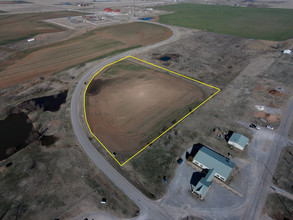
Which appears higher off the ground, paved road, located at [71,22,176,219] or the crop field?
the crop field

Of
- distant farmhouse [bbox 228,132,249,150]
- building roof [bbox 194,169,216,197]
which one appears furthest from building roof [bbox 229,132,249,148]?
building roof [bbox 194,169,216,197]

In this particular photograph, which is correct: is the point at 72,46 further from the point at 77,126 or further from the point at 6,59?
the point at 77,126

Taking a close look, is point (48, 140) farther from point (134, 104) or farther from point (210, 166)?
point (210, 166)

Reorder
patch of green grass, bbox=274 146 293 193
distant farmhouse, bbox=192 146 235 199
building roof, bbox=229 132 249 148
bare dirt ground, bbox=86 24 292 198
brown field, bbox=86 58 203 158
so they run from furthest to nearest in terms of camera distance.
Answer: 1. brown field, bbox=86 58 203 158
2. building roof, bbox=229 132 249 148
3. bare dirt ground, bbox=86 24 292 198
4. patch of green grass, bbox=274 146 293 193
5. distant farmhouse, bbox=192 146 235 199

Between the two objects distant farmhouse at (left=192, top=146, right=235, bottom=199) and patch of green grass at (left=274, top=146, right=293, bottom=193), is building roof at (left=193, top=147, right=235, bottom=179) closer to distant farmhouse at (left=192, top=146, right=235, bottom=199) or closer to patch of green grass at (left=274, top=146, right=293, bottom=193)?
distant farmhouse at (left=192, top=146, right=235, bottom=199)

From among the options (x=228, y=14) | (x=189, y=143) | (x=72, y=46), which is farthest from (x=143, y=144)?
(x=228, y=14)

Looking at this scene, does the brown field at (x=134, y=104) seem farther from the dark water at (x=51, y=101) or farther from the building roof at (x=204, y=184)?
the building roof at (x=204, y=184)
